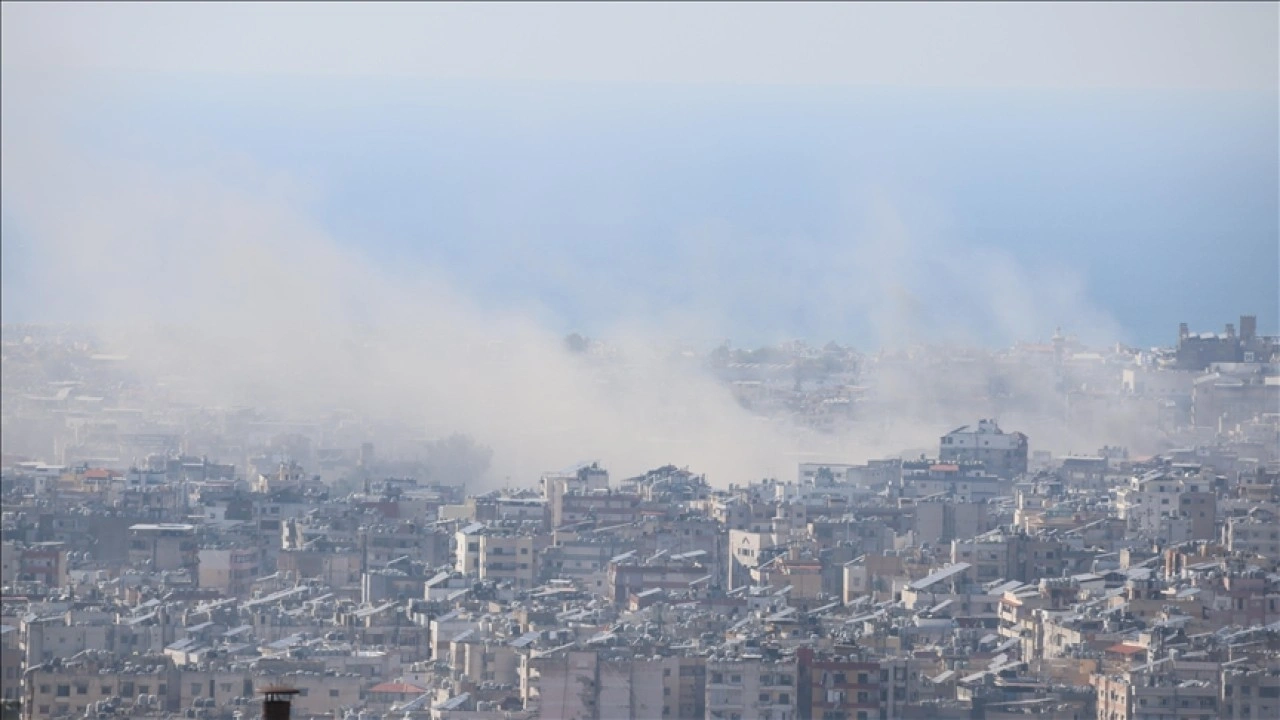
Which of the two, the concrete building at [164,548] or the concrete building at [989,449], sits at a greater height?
the concrete building at [989,449]

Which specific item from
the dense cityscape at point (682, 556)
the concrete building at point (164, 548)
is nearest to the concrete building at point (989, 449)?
the dense cityscape at point (682, 556)

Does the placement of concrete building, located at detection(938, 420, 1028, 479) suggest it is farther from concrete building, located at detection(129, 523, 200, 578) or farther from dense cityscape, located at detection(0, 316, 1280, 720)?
concrete building, located at detection(129, 523, 200, 578)

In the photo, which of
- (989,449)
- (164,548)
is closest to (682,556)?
(164,548)

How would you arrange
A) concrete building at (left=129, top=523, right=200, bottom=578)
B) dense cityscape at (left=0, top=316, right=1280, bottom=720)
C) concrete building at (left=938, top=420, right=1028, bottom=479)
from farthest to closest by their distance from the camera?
1. concrete building at (left=938, top=420, right=1028, bottom=479)
2. concrete building at (left=129, top=523, right=200, bottom=578)
3. dense cityscape at (left=0, top=316, right=1280, bottom=720)

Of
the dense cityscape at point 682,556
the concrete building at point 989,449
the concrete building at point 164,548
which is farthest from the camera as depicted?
the concrete building at point 989,449

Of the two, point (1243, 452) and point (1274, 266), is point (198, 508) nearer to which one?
point (1243, 452)

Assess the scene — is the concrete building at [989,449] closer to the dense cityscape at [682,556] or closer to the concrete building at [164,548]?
the dense cityscape at [682,556]

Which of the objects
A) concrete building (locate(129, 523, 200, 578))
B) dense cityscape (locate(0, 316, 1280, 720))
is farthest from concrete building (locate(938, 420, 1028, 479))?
concrete building (locate(129, 523, 200, 578))

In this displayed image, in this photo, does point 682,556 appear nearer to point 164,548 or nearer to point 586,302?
point 164,548

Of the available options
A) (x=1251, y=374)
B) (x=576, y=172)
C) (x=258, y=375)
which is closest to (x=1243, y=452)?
(x=1251, y=374)
